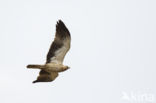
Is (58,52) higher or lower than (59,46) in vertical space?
lower

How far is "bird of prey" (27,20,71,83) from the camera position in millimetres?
19922

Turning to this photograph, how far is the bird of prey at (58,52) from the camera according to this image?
19922mm

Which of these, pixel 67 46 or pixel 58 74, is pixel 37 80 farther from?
pixel 67 46

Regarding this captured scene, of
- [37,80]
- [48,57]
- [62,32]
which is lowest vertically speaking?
[37,80]

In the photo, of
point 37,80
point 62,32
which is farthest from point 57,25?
point 37,80

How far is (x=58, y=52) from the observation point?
20250 millimetres

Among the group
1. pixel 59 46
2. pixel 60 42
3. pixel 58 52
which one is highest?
pixel 60 42

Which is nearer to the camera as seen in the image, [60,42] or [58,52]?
[60,42]

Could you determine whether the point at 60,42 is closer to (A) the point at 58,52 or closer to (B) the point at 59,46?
(B) the point at 59,46

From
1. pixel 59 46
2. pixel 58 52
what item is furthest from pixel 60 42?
pixel 58 52

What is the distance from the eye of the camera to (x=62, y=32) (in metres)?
20.1

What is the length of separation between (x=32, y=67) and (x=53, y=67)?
155 centimetres

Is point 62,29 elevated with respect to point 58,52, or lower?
elevated

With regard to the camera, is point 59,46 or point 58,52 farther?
point 58,52
